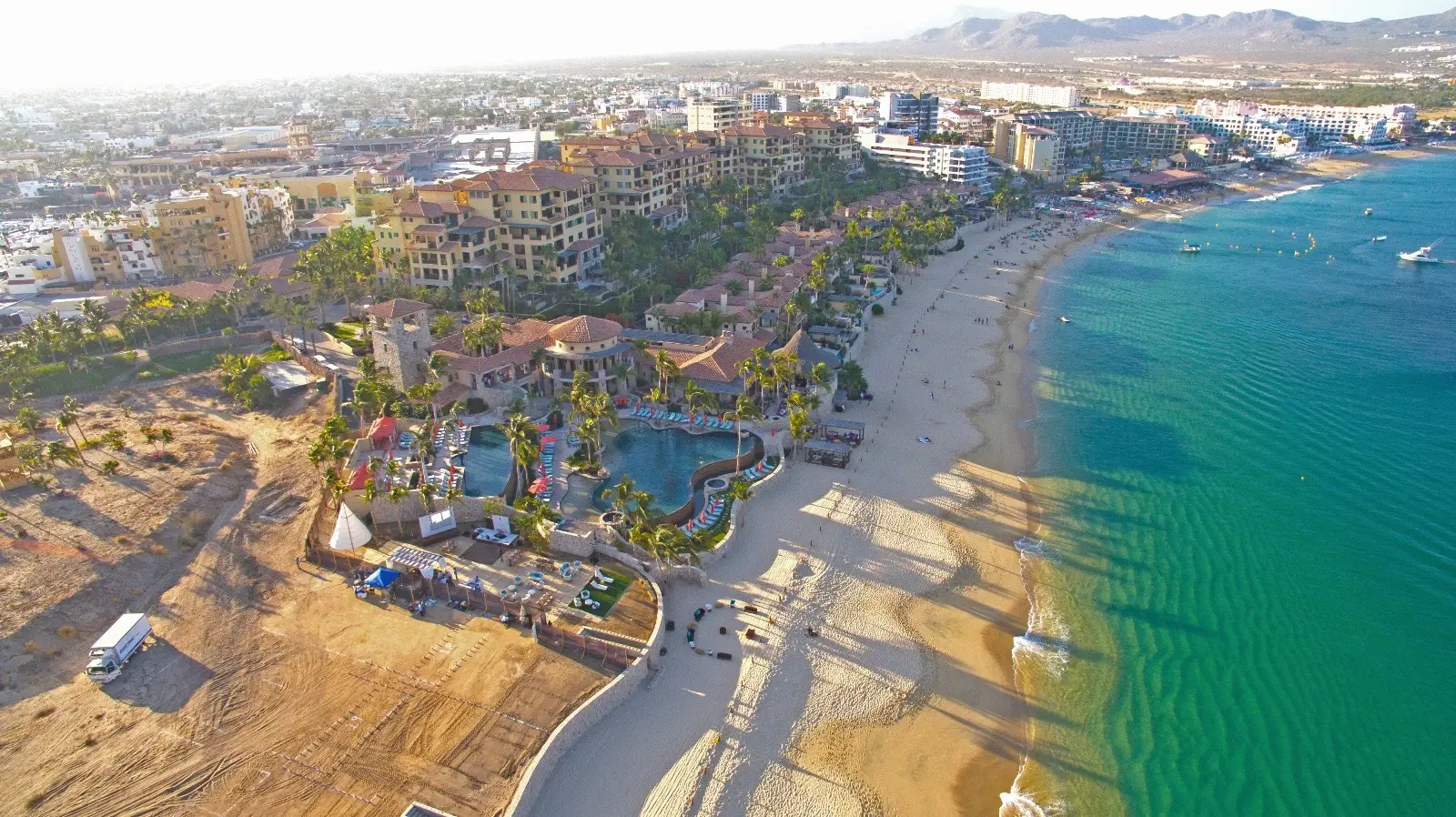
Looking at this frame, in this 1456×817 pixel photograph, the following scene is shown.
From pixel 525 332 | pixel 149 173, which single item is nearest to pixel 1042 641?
pixel 525 332

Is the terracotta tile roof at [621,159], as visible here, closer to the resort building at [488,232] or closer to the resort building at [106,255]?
the resort building at [488,232]

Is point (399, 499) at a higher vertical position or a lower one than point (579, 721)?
higher

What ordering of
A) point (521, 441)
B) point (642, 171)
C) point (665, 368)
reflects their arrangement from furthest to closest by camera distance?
1. point (642, 171)
2. point (665, 368)
3. point (521, 441)

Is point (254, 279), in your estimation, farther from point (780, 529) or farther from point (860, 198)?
point (860, 198)

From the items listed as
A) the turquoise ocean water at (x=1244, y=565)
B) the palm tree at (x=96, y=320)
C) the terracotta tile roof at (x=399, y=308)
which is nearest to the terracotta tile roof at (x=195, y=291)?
the palm tree at (x=96, y=320)

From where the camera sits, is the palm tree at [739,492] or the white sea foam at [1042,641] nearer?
the white sea foam at [1042,641]

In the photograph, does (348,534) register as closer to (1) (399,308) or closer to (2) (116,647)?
(2) (116,647)

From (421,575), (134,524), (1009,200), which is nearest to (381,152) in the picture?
(1009,200)

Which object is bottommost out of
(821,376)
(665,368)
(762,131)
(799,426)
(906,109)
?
(799,426)
